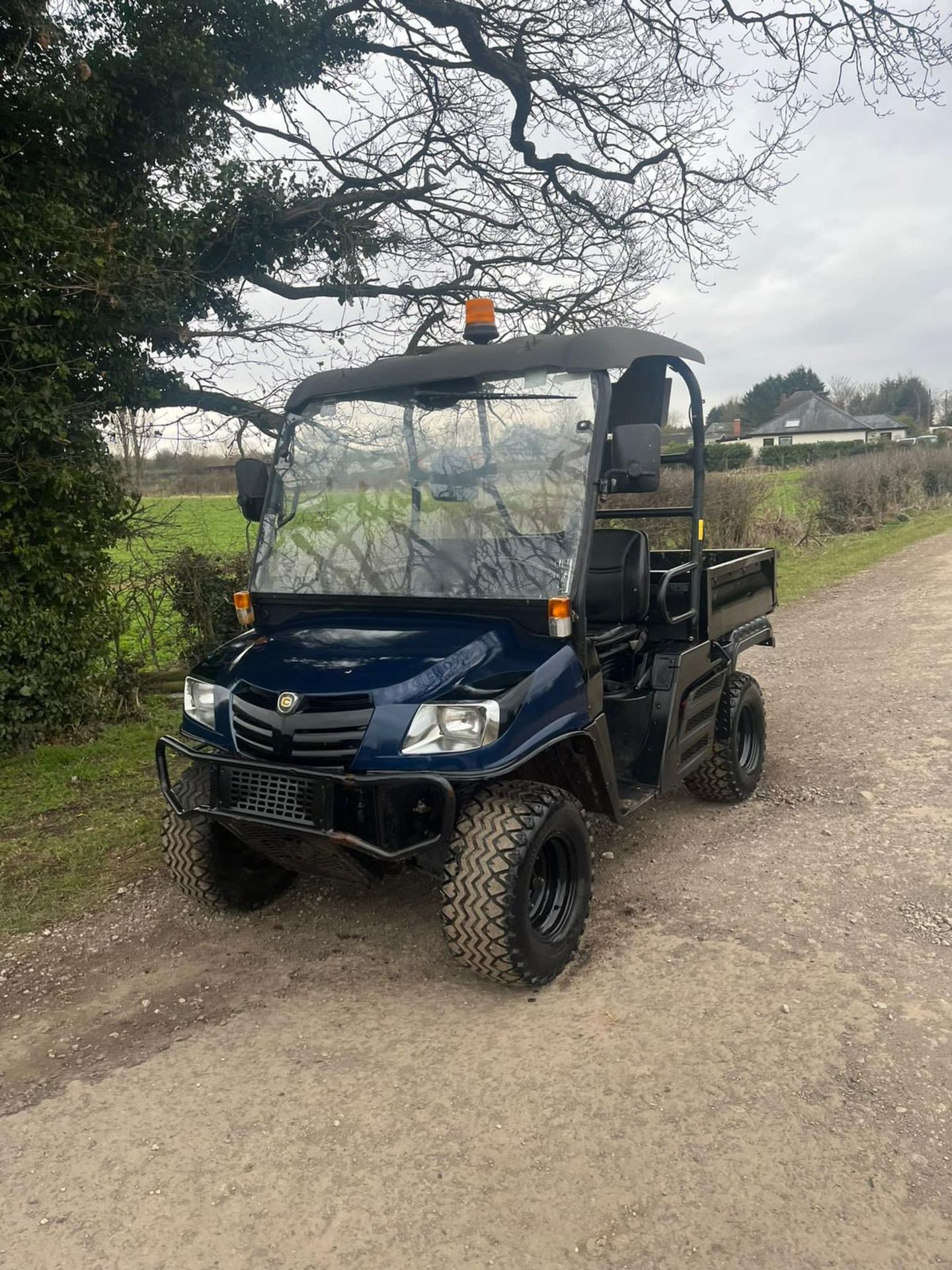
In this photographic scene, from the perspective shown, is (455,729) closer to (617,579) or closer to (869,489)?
(617,579)

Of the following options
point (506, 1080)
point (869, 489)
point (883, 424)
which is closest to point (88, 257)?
point (506, 1080)

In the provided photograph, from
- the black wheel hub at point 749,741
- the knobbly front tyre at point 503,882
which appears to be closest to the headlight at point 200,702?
the knobbly front tyre at point 503,882

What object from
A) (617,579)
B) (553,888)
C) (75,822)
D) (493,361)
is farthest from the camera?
(75,822)

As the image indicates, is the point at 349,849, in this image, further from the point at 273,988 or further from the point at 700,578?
the point at 700,578

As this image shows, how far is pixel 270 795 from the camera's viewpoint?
130 inches

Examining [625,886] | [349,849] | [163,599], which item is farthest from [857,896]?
[163,599]

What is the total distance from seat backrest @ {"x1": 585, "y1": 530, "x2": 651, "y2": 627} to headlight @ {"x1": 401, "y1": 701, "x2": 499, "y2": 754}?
1.00 metres

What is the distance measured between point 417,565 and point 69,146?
187 inches

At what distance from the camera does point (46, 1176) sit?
2.55 meters

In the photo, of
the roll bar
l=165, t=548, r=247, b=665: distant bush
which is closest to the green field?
l=165, t=548, r=247, b=665: distant bush

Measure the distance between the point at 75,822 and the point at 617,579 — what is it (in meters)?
3.39

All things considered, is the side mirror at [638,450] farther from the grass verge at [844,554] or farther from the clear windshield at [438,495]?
the grass verge at [844,554]

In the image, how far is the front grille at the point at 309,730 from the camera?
3.20 metres

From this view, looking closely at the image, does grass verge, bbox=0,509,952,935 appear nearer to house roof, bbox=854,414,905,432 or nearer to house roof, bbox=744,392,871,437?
house roof, bbox=744,392,871,437
